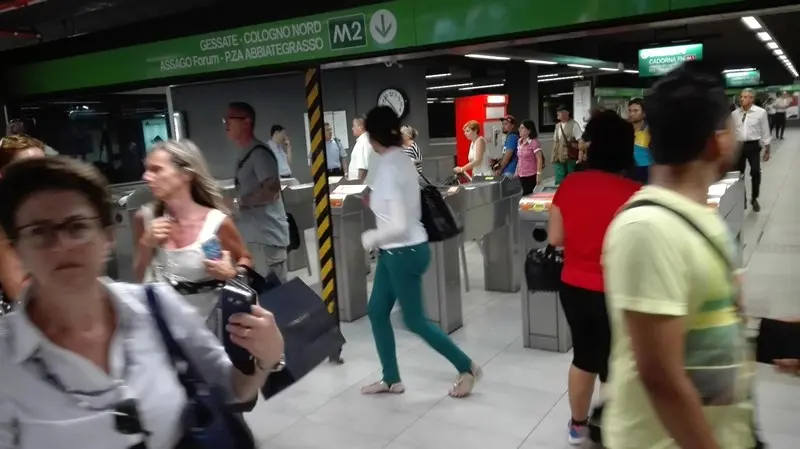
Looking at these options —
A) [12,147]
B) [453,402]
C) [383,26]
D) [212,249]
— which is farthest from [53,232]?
[383,26]

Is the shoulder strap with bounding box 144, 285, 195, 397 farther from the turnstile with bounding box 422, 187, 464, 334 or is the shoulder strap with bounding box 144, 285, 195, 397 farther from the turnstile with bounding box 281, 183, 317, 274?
the turnstile with bounding box 281, 183, 317, 274

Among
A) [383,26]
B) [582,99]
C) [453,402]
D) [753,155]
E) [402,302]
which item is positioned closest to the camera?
[402,302]

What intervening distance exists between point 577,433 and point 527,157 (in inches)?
230

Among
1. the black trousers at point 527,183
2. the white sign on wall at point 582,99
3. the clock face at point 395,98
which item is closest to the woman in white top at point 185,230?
Result: the black trousers at point 527,183

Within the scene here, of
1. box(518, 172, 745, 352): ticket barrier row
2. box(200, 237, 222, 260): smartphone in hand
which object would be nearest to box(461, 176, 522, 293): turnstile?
box(518, 172, 745, 352): ticket barrier row

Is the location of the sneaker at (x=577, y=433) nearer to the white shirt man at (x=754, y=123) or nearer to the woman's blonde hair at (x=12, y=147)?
the woman's blonde hair at (x=12, y=147)

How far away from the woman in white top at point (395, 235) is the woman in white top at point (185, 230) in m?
0.77

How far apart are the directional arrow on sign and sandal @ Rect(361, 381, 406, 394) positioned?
5.96ft

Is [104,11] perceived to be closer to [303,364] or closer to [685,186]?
[303,364]

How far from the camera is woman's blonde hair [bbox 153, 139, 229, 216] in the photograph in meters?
2.43

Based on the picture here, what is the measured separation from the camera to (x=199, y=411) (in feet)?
4.07

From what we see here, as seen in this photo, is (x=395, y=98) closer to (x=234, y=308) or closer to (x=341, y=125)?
(x=341, y=125)

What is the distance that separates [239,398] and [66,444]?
33cm

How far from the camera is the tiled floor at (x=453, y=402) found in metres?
2.91
